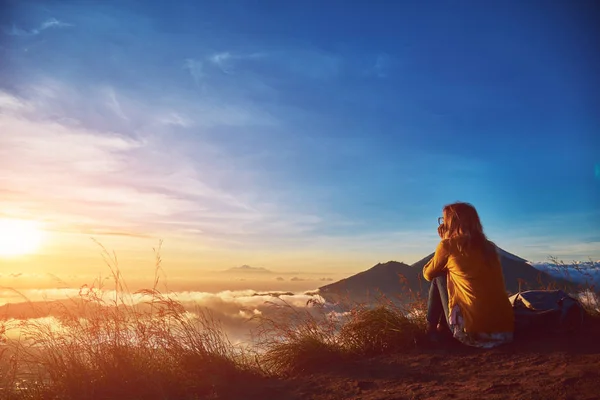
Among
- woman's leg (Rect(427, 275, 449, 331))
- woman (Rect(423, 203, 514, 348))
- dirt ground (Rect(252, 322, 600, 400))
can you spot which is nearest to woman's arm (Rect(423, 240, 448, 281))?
woman (Rect(423, 203, 514, 348))

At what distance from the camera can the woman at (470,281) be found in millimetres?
5566

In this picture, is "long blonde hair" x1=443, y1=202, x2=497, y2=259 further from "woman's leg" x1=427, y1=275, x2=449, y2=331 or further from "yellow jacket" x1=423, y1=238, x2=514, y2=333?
"woman's leg" x1=427, y1=275, x2=449, y2=331

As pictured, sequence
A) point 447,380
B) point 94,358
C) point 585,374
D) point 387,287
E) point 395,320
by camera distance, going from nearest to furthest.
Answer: point 585,374 < point 447,380 < point 94,358 < point 395,320 < point 387,287

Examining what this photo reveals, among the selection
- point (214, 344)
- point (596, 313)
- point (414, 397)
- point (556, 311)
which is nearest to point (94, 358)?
point (214, 344)

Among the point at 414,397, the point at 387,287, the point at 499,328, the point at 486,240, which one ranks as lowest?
the point at 414,397

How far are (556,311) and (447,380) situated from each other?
2092 mm

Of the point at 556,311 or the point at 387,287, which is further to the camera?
the point at 387,287

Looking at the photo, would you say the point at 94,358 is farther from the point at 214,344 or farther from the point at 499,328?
the point at 499,328

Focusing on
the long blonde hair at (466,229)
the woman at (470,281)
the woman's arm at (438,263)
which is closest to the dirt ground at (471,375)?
the woman at (470,281)

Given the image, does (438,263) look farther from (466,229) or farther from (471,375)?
(471,375)

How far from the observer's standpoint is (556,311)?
5.97 meters

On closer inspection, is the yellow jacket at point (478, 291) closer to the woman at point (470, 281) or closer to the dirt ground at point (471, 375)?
the woman at point (470, 281)

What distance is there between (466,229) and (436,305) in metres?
1.17

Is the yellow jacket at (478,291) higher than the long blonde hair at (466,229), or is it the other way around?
the long blonde hair at (466,229)
